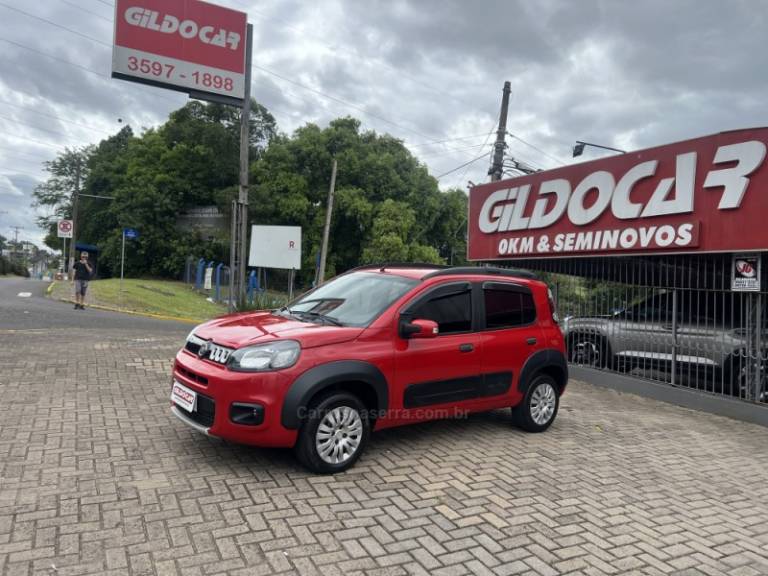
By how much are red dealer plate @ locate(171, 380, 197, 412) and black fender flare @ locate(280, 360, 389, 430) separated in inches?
30.0

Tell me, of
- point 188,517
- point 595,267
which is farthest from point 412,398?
point 595,267

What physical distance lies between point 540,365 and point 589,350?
4648 mm

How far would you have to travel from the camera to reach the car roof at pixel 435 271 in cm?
522

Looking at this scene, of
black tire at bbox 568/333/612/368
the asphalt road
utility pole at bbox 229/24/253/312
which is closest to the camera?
black tire at bbox 568/333/612/368

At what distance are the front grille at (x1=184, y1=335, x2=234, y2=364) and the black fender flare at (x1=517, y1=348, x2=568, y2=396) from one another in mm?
2973

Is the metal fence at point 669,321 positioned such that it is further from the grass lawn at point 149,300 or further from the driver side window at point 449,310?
the grass lawn at point 149,300

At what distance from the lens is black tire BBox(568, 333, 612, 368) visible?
31.4 ft

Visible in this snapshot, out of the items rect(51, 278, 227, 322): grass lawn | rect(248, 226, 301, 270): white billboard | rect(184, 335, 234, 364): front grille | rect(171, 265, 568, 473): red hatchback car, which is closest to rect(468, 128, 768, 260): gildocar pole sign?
rect(171, 265, 568, 473): red hatchback car

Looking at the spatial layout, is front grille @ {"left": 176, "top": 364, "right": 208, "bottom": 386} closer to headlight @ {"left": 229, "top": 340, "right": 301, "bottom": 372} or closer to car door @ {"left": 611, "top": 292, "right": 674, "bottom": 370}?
headlight @ {"left": 229, "top": 340, "right": 301, "bottom": 372}

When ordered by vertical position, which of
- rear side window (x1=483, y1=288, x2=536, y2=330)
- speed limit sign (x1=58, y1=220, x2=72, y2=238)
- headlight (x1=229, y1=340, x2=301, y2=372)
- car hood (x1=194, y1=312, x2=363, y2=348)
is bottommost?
headlight (x1=229, y1=340, x2=301, y2=372)

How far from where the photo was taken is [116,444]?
4.61m

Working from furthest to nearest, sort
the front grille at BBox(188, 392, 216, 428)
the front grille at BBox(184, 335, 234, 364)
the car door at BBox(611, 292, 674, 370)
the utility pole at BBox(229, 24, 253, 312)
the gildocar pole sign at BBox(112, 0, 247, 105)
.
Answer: the gildocar pole sign at BBox(112, 0, 247, 105) → the utility pole at BBox(229, 24, 253, 312) → the car door at BBox(611, 292, 674, 370) → the front grille at BBox(184, 335, 234, 364) → the front grille at BBox(188, 392, 216, 428)

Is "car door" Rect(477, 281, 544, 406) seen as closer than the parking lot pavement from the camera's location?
No

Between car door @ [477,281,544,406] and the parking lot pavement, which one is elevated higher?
car door @ [477,281,544,406]
